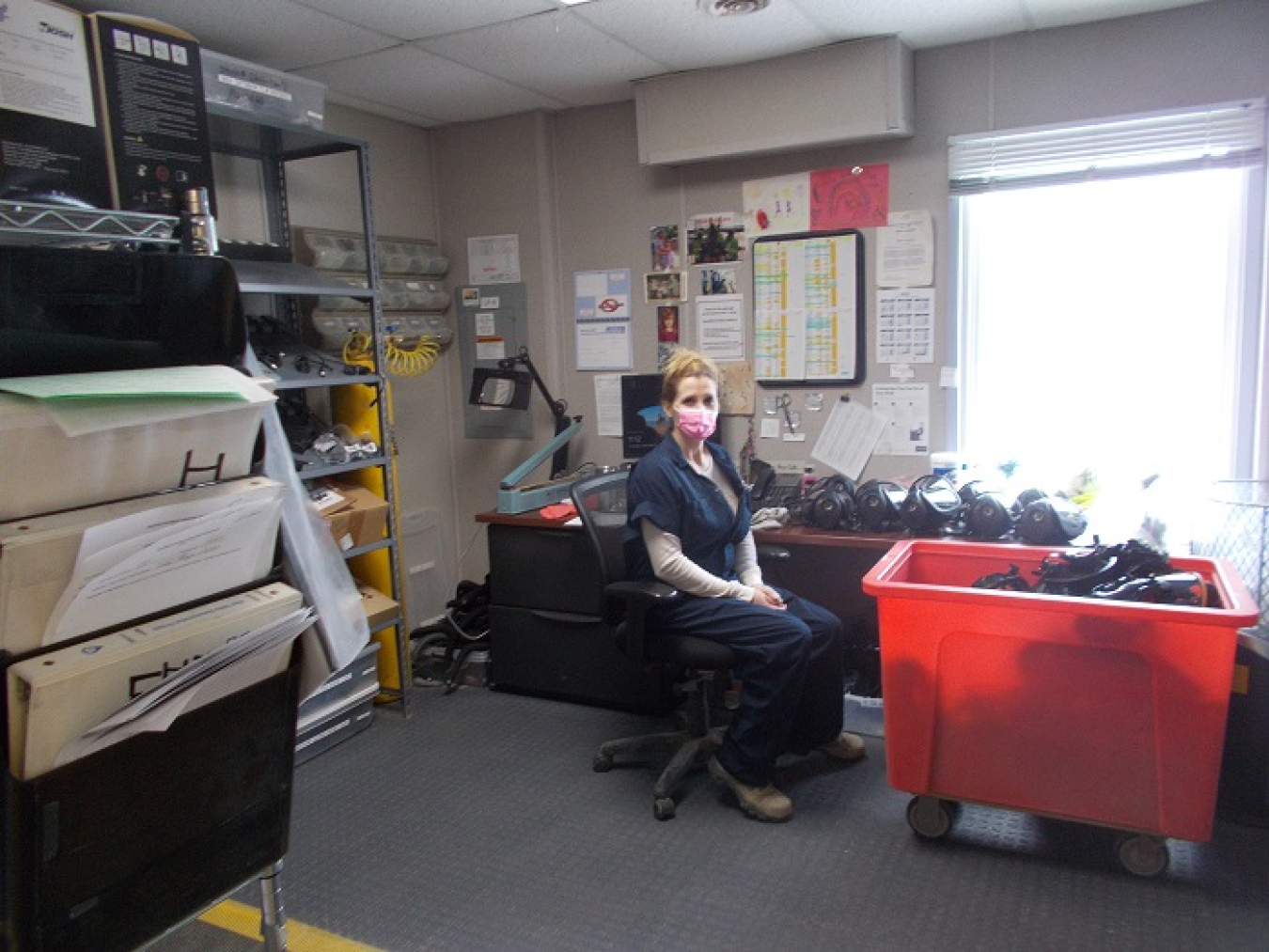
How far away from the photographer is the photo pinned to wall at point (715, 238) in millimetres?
3588

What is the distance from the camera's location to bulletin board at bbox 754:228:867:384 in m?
3.40

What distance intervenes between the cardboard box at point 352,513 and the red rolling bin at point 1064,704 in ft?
5.62

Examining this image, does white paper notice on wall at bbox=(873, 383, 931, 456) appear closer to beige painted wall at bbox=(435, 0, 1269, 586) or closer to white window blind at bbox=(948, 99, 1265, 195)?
beige painted wall at bbox=(435, 0, 1269, 586)

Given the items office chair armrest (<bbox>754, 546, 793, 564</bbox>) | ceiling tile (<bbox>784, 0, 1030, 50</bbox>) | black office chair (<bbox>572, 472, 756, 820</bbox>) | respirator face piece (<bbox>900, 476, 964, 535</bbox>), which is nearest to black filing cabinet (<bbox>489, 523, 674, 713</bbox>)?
black office chair (<bbox>572, 472, 756, 820</bbox>)

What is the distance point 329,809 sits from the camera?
2.77 m

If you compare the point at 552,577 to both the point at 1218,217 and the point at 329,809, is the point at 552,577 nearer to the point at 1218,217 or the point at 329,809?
the point at 329,809

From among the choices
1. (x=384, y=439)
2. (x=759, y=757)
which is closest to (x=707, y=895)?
(x=759, y=757)

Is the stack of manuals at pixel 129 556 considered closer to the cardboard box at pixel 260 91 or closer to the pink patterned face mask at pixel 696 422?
the pink patterned face mask at pixel 696 422

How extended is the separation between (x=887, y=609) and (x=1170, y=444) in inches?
53.0

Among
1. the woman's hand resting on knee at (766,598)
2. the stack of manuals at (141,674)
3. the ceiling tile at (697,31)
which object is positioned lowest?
the woman's hand resting on knee at (766,598)

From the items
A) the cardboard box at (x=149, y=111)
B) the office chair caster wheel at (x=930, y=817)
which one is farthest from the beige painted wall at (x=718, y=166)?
the cardboard box at (x=149, y=111)

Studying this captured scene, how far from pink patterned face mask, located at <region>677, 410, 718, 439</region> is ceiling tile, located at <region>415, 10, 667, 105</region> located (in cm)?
120

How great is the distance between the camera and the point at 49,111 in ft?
7.18

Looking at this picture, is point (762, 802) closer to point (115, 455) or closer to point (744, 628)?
point (744, 628)
